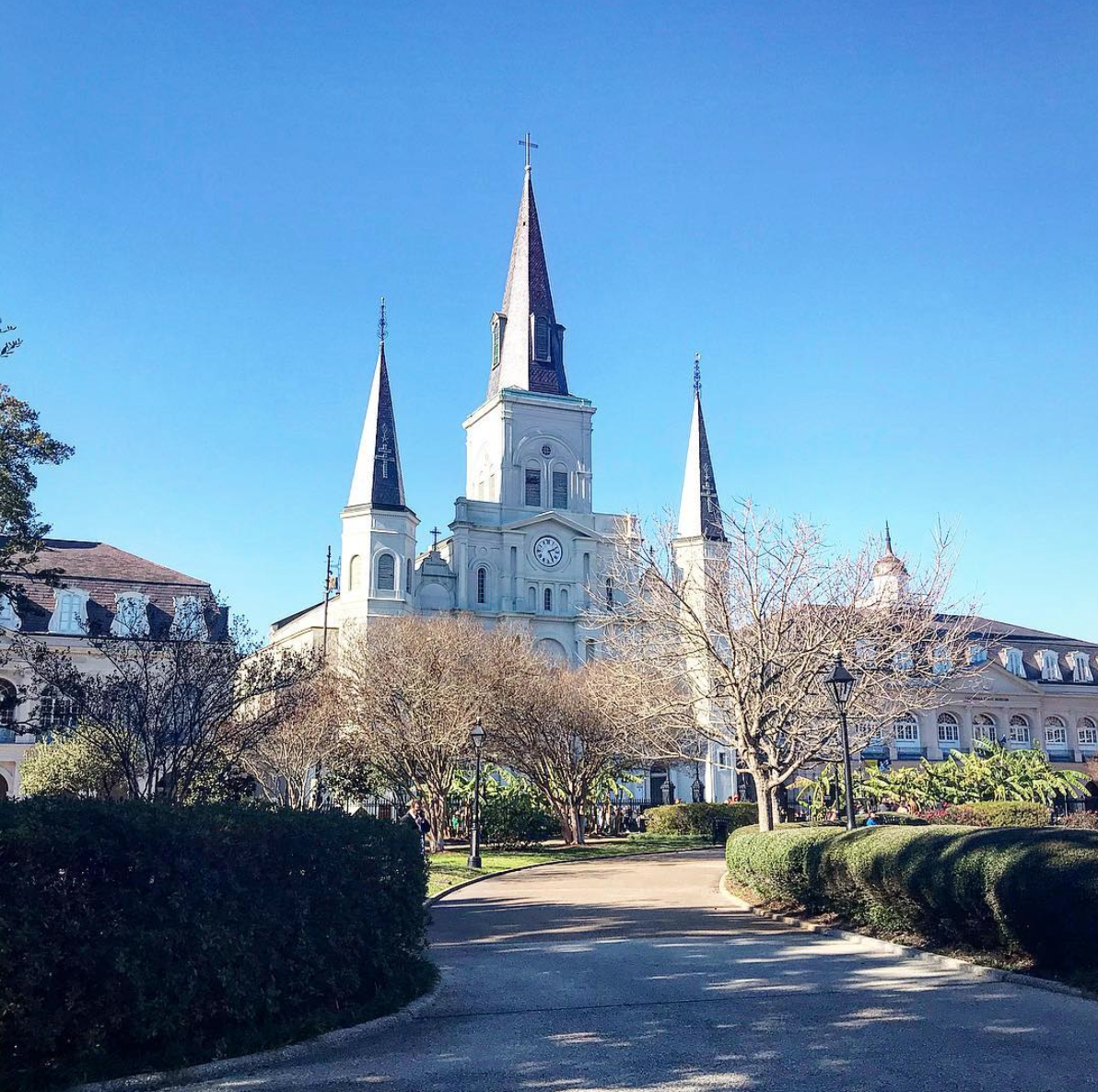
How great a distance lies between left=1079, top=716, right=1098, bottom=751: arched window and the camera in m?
61.9

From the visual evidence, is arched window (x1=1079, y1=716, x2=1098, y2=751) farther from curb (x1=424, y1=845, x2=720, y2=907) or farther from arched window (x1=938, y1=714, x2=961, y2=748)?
curb (x1=424, y1=845, x2=720, y2=907)

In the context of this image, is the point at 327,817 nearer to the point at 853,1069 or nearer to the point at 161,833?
the point at 161,833

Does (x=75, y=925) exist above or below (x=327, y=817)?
below

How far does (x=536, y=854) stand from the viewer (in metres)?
30.4

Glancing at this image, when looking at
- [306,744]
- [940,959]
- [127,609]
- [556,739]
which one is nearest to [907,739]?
[556,739]

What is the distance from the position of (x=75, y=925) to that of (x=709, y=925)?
1016cm

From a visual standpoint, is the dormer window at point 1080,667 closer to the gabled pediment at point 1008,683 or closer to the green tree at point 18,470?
the gabled pediment at point 1008,683

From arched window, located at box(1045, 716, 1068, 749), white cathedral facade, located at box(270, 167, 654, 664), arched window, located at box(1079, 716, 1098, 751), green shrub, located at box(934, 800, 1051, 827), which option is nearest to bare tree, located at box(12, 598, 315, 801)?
green shrub, located at box(934, 800, 1051, 827)

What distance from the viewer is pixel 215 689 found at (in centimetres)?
2134

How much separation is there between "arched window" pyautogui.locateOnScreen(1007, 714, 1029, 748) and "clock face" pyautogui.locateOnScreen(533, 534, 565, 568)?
1083 inches

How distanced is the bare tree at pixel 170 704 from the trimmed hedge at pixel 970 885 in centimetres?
1108

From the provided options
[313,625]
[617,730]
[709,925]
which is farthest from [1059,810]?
[313,625]

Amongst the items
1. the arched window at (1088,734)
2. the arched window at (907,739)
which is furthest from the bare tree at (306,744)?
the arched window at (1088,734)

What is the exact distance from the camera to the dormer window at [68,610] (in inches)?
1645
